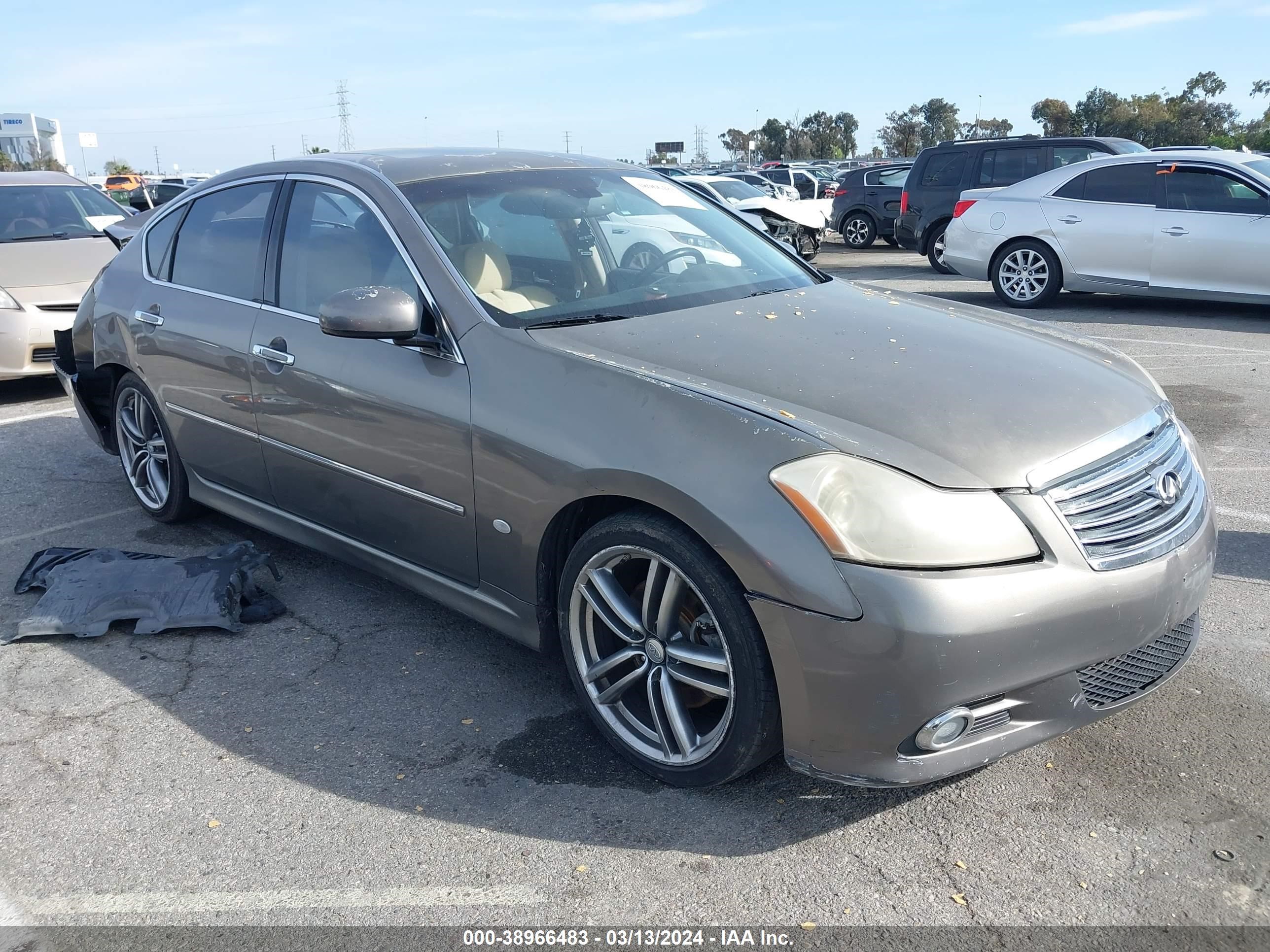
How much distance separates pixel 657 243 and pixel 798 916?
2.44m

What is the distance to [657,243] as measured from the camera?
393 cm

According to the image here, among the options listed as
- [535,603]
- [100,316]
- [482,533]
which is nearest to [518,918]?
[535,603]

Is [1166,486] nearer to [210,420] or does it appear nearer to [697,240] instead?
[697,240]

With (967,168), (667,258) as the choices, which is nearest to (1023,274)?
(967,168)

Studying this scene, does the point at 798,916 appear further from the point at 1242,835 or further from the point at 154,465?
the point at 154,465

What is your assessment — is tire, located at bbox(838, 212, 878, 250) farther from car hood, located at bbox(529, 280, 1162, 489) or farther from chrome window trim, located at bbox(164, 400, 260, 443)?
chrome window trim, located at bbox(164, 400, 260, 443)

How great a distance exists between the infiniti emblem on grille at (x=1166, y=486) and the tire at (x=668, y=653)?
44.7 inches

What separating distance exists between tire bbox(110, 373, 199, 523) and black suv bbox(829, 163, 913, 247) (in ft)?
50.4

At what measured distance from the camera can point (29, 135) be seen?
108062 mm

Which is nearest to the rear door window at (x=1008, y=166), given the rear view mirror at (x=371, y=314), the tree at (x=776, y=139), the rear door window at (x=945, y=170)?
the rear door window at (x=945, y=170)

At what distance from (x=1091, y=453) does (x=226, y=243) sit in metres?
3.46

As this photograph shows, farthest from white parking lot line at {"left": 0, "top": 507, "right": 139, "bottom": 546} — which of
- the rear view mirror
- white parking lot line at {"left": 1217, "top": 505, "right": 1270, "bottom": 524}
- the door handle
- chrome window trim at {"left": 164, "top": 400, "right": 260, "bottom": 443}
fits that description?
white parking lot line at {"left": 1217, "top": 505, "right": 1270, "bottom": 524}

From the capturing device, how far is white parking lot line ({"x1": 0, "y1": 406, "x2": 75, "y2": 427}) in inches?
288

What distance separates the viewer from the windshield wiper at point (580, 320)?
3277 mm
